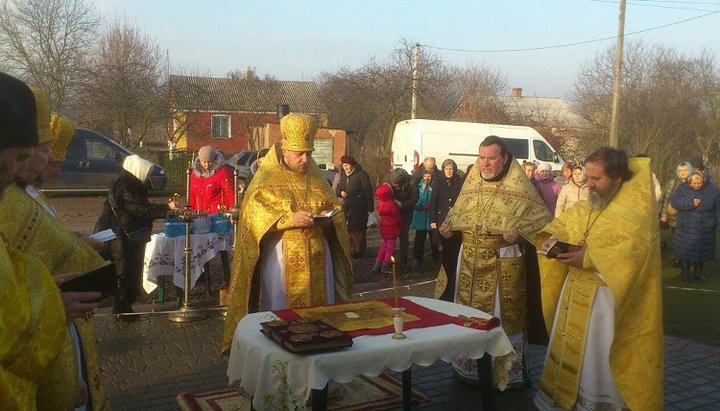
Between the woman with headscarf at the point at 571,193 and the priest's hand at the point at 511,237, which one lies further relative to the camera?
the woman with headscarf at the point at 571,193

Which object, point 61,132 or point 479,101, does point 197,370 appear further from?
point 479,101

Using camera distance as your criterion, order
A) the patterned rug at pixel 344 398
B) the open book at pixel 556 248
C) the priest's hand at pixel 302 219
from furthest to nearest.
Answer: the patterned rug at pixel 344 398 < the priest's hand at pixel 302 219 < the open book at pixel 556 248

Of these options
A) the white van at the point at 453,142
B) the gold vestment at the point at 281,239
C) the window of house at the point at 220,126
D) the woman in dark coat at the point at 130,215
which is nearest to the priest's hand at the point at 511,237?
the gold vestment at the point at 281,239

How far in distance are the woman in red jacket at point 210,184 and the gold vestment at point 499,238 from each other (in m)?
4.16

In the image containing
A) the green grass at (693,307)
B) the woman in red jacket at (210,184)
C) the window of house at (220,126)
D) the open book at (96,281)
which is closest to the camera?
the open book at (96,281)

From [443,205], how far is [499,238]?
537 cm

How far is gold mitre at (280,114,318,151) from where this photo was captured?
5.01m

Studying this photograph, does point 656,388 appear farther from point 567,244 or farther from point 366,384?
point 366,384

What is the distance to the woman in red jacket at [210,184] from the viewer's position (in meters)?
8.70

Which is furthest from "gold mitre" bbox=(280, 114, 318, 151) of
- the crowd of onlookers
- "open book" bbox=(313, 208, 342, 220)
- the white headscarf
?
the crowd of onlookers

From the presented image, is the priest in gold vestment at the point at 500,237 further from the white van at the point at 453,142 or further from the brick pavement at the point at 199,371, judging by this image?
the white van at the point at 453,142

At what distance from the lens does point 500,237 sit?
5258 millimetres

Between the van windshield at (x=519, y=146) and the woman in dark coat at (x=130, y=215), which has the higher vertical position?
the van windshield at (x=519, y=146)

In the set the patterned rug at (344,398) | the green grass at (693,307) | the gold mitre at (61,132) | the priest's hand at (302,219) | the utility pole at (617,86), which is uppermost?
the utility pole at (617,86)
